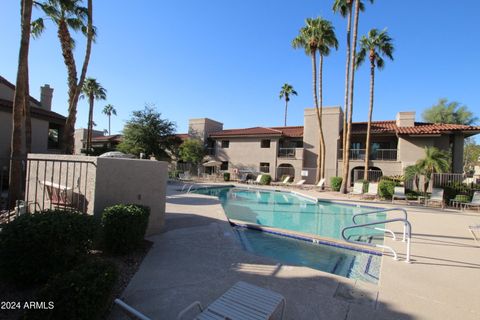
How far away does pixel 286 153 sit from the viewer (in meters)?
29.0

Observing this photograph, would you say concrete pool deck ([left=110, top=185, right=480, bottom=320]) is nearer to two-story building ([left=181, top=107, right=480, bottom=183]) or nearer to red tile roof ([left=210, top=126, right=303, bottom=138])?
two-story building ([left=181, top=107, right=480, bottom=183])

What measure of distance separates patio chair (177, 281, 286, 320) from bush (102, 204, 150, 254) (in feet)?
8.43

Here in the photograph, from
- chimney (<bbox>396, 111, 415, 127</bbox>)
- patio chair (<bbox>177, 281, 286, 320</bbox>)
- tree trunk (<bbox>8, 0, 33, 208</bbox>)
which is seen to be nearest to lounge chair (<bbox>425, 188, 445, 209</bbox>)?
chimney (<bbox>396, 111, 415, 127</bbox>)

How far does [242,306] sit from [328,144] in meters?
25.7

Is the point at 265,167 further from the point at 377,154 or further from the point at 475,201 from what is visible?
the point at 475,201

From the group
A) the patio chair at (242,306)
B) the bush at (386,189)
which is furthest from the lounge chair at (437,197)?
the patio chair at (242,306)

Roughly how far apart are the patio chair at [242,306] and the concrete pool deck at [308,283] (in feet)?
2.07

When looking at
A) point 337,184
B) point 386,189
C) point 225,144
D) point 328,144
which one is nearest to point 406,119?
point 328,144

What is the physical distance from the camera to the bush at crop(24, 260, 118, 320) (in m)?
2.52

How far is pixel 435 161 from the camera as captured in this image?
1673cm

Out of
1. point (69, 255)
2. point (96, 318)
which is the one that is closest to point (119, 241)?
point (69, 255)

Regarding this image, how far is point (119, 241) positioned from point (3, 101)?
16599 millimetres

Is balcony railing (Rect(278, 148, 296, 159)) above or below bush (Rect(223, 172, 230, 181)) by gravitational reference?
above

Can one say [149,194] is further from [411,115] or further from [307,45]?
[411,115]
